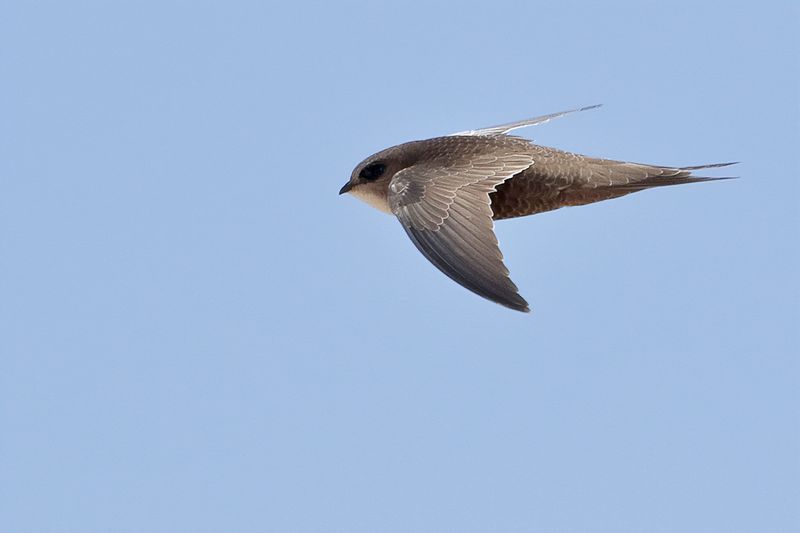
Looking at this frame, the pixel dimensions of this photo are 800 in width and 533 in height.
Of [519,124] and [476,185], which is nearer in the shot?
[476,185]

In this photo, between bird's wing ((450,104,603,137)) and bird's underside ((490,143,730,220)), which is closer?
bird's underside ((490,143,730,220))

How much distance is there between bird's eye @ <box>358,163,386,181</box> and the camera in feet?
37.7

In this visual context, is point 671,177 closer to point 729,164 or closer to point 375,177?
point 729,164

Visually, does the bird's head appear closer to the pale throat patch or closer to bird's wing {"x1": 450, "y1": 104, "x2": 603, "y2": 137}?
the pale throat patch

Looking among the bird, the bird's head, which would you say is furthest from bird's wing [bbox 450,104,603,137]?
the bird's head

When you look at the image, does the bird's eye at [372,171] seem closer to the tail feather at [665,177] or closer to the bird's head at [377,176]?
the bird's head at [377,176]

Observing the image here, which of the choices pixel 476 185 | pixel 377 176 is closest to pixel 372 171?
pixel 377 176

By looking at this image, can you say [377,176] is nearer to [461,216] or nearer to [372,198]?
[372,198]

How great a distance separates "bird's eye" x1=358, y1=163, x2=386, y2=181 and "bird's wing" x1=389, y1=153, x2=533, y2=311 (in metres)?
0.69

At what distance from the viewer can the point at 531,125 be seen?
12.5 metres

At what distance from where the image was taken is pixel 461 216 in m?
9.73

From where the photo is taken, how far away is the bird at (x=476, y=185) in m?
9.41

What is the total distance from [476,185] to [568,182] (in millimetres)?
1046

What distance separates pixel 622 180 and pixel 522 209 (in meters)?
0.82
